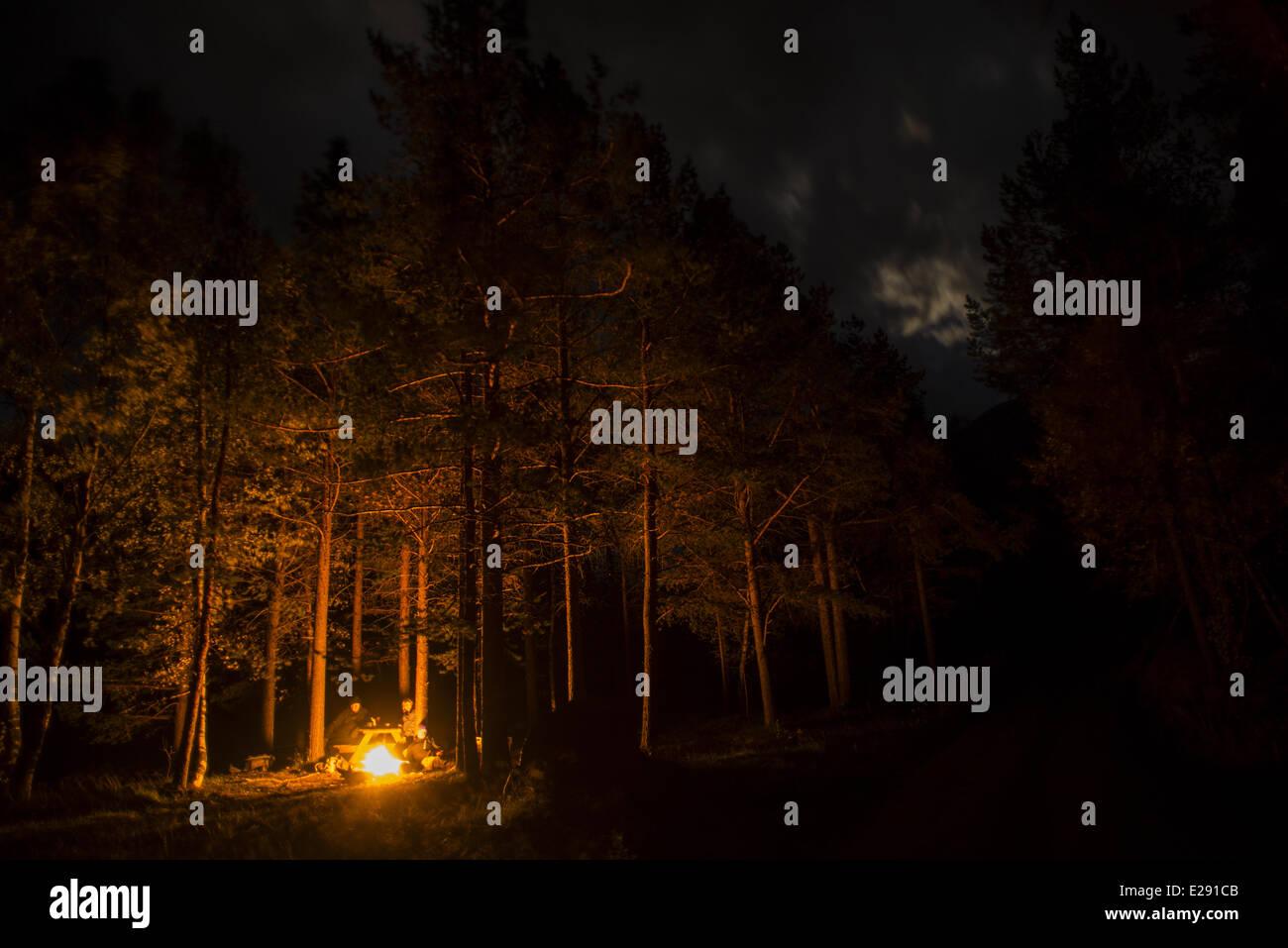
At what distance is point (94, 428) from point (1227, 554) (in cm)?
2787

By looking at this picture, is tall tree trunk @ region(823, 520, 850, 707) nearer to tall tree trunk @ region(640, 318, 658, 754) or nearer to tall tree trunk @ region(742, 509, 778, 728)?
tall tree trunk @ region(742, 509, 778, 728)

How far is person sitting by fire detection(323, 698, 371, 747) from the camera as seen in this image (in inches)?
708

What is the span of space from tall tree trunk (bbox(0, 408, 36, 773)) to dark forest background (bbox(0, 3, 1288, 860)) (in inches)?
4.2

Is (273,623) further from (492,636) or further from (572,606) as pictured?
(492,636)

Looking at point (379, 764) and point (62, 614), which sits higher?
point (62, 614)

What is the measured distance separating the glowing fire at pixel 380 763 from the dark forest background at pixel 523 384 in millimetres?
2298

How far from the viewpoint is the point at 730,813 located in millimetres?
9203

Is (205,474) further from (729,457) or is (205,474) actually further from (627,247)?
(729,457)

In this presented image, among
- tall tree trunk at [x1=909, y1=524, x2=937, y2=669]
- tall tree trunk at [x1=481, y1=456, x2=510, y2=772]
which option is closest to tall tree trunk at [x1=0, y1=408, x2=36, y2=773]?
tall tree trunk at [x1=481, y1=456, x2=510, y2=772]

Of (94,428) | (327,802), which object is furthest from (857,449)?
(94,428)

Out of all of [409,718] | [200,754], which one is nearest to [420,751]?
[409,718]

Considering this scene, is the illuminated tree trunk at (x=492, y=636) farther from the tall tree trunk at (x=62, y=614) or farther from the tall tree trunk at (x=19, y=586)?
the tall tree trunk at (x=19, y=586)

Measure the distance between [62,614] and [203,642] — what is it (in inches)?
122

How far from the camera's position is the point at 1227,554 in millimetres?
18297
